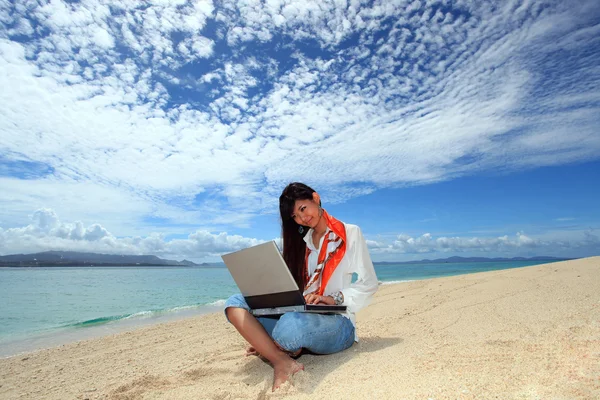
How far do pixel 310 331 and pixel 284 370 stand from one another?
1.07ft

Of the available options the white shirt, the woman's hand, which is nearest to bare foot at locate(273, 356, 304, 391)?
the woman's hand

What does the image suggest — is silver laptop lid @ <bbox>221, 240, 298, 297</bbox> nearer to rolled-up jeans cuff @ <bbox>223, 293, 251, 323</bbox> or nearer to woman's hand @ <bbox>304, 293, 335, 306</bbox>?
rolled-up jeans cuff @ <bbox>223, 293, 251, 323</bbox>

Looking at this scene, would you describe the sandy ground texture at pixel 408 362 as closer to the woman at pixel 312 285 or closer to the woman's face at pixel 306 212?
the woman at pixel 312 285

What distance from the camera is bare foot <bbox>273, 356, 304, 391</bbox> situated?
2510 mm

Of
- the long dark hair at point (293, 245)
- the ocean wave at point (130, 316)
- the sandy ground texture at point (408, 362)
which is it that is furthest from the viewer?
the ocean wave at point (130, 316)

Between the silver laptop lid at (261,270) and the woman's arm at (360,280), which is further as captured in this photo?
the woman's arm at (360,280)

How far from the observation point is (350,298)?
2793 mm

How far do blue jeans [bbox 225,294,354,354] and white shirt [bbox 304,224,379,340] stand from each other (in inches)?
5.9

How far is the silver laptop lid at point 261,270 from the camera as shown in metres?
2.49

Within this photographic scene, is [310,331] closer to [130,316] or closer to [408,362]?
[408,362]

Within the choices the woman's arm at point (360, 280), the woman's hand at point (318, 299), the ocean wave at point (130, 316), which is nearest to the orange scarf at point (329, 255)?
the woman's arm at point (360, 280)

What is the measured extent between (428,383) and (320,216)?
57.1 inches

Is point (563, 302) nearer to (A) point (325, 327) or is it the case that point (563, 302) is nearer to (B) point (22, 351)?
(A) point (325, 327)

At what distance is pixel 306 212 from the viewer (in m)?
2.95
